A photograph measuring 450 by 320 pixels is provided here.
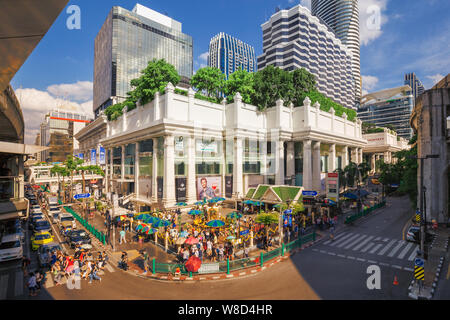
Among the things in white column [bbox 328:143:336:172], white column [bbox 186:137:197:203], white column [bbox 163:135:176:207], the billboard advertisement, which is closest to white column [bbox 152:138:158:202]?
white column [bbox 163:135:176:207]

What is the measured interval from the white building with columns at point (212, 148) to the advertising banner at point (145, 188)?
0.16 metres

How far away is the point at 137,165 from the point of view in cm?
3909

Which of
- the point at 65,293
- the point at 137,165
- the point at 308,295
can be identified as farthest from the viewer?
the point at 137,165

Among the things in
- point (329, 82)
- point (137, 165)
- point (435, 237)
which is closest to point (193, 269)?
point (435, 237)

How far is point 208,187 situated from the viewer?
35.6 metres

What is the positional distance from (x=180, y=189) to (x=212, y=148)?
333 inches

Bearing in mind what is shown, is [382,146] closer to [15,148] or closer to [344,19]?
[15,148]

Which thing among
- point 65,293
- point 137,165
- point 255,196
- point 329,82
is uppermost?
point 329,82

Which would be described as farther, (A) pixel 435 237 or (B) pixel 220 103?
(B) pixel 220 103

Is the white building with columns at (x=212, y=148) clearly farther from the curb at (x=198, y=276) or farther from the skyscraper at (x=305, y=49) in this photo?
the skyscraper at (x=305, y=49)

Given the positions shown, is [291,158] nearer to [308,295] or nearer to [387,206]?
[387,206]

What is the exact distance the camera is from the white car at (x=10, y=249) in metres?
18.0

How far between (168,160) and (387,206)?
124 feet

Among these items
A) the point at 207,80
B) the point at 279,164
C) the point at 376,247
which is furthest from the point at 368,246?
the point at 207,80
